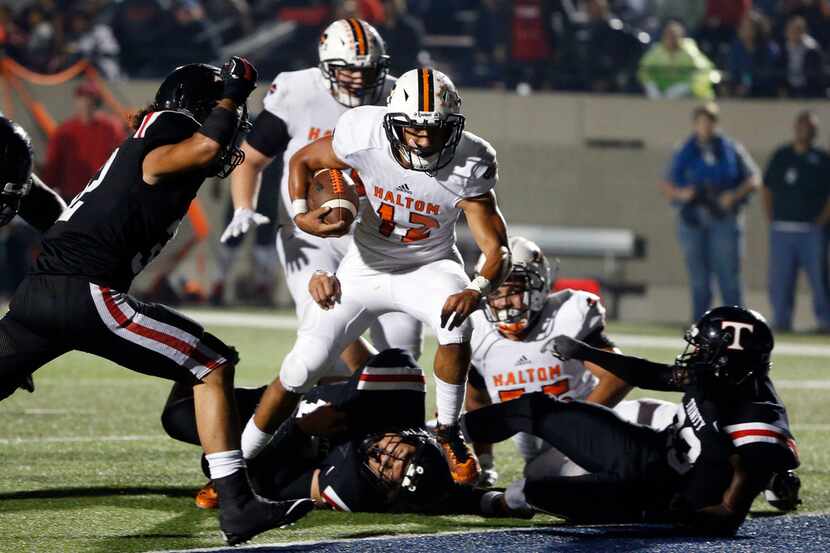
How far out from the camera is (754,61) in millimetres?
14688

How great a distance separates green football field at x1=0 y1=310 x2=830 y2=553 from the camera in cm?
498

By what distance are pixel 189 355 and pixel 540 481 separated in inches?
50.3

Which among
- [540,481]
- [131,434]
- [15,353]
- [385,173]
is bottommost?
[131,434]

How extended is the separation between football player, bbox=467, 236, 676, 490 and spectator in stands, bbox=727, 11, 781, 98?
9.03 meters

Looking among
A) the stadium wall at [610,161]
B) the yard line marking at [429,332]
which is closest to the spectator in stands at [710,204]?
the yard line marking at [429,332]

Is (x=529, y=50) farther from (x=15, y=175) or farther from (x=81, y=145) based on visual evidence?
(x=15, y=175)

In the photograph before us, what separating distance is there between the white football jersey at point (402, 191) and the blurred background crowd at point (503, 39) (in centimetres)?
865

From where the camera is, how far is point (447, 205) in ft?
18.4

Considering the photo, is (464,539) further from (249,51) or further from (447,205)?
(249,51)

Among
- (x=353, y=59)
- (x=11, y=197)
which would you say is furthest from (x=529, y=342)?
(x=11, y=197)

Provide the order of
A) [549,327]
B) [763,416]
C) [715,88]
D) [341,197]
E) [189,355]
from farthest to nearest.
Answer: [715,88]
[549,327]
[341,197]
[763,416]
[189,355]

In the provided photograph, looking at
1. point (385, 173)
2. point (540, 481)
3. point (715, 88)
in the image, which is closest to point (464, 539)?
point (540, 481)

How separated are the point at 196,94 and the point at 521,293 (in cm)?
168

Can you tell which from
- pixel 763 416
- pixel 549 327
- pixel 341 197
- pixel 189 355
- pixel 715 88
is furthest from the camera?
pixel 715 88
